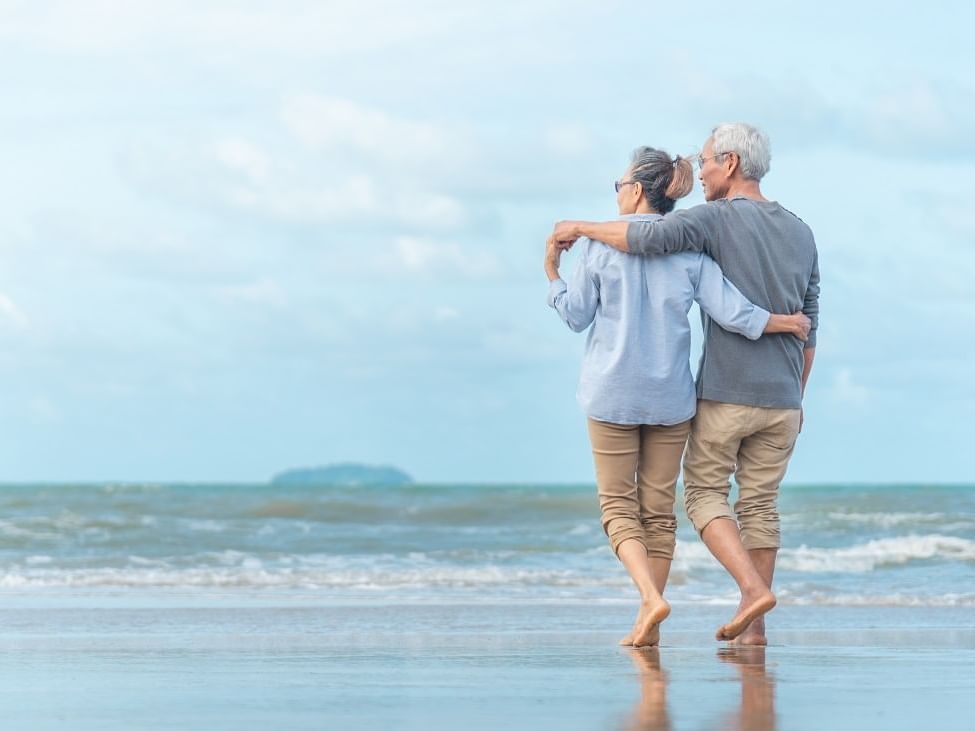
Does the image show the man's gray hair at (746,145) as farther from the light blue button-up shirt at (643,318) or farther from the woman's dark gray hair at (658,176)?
the light blue button-up shirt at (643,318)

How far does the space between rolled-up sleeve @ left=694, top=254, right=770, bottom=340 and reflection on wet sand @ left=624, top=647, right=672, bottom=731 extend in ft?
3.17

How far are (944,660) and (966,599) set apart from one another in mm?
4586

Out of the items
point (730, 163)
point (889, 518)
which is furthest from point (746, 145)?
point (889, 518)

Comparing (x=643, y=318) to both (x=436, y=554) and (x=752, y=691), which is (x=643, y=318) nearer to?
(x=752, y=691)

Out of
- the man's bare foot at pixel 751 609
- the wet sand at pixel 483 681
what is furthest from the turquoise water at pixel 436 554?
the man's bare foot at pixel 751 609

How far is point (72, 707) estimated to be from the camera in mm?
2877

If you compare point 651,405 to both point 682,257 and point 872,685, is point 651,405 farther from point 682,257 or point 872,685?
point 872,685

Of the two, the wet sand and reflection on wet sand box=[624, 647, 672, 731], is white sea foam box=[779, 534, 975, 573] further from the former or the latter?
reflection on wet sand box=[624, 647, 672, 731]

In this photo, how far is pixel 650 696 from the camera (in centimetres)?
298

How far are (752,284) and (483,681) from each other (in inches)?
58.5

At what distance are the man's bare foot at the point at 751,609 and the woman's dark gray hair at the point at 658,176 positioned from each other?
3.85 feet

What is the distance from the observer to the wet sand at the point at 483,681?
106 inches

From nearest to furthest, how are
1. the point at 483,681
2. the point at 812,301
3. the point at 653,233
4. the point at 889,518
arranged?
1. the point at 483,681
2. the point at 653,233
3. the point at 812,301
4. the point at 889,518

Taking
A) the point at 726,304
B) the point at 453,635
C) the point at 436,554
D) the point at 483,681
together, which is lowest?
the point at 436,554
